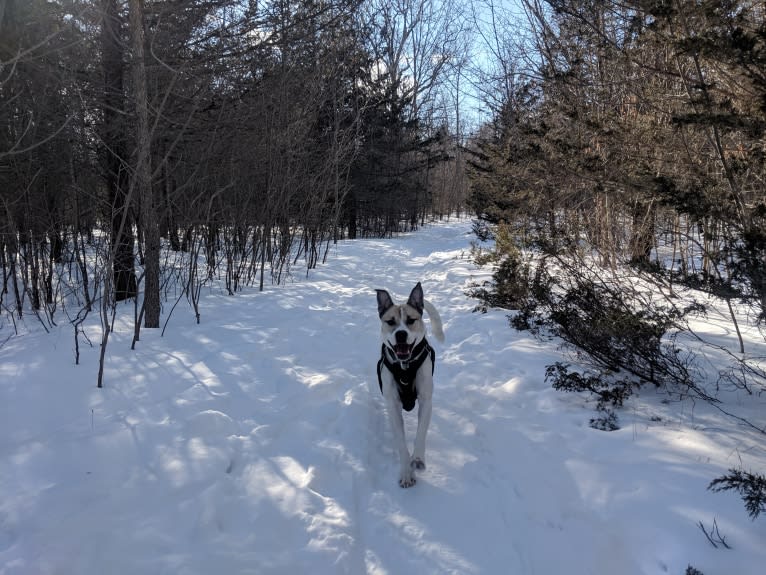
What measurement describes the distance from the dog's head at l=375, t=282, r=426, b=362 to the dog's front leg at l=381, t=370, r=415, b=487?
267mm

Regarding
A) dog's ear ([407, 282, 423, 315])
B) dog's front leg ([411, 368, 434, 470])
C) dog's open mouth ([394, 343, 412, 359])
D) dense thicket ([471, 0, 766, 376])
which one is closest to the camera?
dense thicket ([471, 0, 766, 376])

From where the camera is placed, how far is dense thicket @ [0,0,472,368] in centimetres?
610

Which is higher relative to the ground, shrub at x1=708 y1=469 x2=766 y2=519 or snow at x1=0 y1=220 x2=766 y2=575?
shrub at x1=708 y1=469 x2=766 y2=519

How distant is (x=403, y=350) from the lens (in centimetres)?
370

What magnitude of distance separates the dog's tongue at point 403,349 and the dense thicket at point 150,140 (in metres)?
2.95

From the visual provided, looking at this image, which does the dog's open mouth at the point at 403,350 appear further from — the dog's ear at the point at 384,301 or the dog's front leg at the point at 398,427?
the dog's ear at the point at 384,301

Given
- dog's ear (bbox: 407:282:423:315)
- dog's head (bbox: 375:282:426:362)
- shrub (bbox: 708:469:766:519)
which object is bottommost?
shrub (bbox: 708:469:766:519)

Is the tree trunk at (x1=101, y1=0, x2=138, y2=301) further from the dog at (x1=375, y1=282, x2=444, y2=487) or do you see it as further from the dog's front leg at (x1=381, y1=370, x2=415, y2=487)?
the dog's front leg at (x1=381, y1=370, x2=415, y2=487)

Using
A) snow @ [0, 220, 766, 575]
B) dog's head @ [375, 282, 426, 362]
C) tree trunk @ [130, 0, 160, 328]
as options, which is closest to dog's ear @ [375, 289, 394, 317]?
dog's head @ [375, 282, 426, 362]

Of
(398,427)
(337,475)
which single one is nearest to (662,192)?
(398,427)

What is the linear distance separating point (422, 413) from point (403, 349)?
0.53 meters

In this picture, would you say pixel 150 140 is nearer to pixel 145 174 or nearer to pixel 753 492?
pixel 145 174

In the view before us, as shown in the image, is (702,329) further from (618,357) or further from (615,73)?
(615,73)

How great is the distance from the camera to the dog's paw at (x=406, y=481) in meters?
3.19
